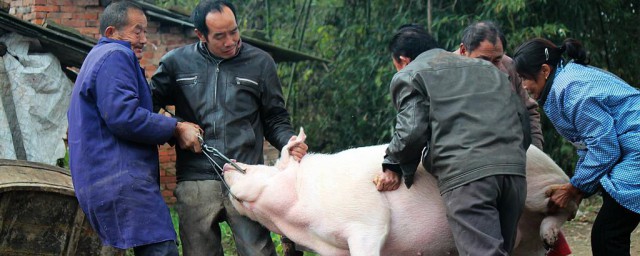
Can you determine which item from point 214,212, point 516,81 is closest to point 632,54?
point 516,81

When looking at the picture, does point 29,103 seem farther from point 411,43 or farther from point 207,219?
point 411,43

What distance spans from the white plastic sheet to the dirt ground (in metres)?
5.25

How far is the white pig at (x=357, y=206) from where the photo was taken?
5.22 m

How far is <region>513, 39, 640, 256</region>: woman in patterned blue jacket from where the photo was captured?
5.25 metres

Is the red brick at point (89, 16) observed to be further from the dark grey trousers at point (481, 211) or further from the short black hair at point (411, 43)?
the dark grey trousers at point (481, 211)

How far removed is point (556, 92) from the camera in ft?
17.6

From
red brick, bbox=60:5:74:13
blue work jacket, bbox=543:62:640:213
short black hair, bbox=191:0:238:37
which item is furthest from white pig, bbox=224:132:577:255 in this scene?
red brick, bbox=60:5:74:13

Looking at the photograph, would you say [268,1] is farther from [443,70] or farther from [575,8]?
[443,70]

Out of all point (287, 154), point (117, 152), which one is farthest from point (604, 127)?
point (117, 152)

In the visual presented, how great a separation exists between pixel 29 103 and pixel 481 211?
4489mm

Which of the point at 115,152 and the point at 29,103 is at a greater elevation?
the point at 115,152

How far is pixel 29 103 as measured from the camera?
25.6 ft

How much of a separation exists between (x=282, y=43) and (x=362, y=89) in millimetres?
1910

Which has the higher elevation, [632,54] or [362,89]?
[632,54]
